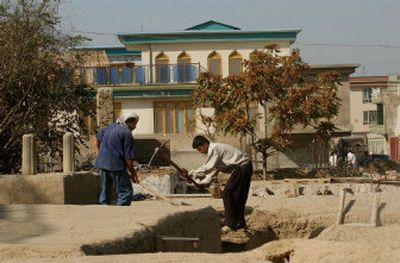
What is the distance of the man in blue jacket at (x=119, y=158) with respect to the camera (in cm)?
1085

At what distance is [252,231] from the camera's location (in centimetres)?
1200

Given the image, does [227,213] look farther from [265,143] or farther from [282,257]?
[265,143]

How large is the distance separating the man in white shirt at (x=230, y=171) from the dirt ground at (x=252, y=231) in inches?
19.8

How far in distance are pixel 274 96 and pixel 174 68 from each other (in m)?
12.2

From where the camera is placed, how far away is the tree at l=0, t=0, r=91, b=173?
1944 cm

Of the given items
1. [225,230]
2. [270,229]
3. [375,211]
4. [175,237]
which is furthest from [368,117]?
[175,237]

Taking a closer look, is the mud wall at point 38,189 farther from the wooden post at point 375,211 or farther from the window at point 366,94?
the window at point 366,94

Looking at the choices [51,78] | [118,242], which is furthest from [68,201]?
[51,78]

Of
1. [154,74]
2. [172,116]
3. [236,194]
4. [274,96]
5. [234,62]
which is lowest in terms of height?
[236,194]

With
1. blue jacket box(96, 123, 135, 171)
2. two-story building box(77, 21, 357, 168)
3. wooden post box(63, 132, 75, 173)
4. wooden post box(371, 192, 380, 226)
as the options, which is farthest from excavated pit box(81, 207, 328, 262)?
two-story building box(77, 21, 357, 168)

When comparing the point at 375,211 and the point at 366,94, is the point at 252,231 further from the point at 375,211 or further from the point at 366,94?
the point at 366,94

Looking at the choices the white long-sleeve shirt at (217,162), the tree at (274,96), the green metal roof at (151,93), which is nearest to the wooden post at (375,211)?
the white long-sleeve shirt at (217,162)

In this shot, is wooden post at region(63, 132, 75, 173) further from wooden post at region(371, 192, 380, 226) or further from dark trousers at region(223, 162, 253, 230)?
wooden post at region(371, 192, 380, 226)

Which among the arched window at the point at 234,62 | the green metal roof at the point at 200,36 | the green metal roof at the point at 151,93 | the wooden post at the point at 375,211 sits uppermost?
the green metal roof at the point at 200,36
